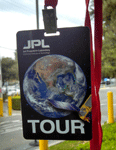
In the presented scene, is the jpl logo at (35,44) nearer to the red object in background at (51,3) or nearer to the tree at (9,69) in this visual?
the red object in background at (51,3)

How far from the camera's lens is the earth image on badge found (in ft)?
2.66

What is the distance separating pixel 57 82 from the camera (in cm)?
82

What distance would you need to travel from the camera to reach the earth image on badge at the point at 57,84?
812 mm

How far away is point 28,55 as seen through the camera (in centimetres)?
86

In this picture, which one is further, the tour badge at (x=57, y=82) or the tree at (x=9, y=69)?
the tree at (x=9, y=69)

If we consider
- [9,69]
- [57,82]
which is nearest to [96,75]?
[57,82]

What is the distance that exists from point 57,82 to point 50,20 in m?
0.25

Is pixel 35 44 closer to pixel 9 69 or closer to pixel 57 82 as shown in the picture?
pixel 57 82

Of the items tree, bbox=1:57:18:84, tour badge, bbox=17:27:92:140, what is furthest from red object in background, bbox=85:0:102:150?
tree, bbox=1:57:18:84

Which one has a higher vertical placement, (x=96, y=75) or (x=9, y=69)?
(x=96, y=75)

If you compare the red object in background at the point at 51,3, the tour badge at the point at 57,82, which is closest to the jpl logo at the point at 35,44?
the tour badge at the point at 57,82

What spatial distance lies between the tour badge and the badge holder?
3cm

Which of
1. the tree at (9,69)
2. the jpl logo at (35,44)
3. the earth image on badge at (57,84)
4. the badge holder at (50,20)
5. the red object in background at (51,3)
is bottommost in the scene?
the tree at (9,69)

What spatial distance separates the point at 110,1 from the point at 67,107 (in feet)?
14.0
